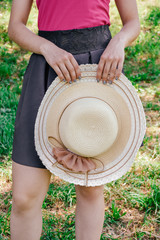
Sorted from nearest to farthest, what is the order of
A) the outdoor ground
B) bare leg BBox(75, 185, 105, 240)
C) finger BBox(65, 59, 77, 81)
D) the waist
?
finger BBox(65, 59, 77, 81), the waist, bare leg BBox(75, 185, 105, 240), the outdoor ground

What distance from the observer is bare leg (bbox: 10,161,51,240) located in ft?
5.39

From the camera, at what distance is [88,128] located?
1.66 m

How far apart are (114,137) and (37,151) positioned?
1.21ft

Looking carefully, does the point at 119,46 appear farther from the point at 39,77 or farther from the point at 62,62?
the point at 39,77

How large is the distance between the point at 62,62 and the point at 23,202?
684 mm

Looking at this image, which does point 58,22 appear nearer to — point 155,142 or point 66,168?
point 66,168

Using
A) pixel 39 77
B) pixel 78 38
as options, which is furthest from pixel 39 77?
pixel 78 38

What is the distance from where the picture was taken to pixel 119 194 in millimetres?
2891

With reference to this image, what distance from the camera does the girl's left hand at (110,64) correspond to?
5.24 feet

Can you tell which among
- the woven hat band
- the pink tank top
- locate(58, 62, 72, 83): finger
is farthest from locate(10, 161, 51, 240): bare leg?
the pink tank top

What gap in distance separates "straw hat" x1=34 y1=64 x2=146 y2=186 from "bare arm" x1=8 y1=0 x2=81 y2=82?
5cm

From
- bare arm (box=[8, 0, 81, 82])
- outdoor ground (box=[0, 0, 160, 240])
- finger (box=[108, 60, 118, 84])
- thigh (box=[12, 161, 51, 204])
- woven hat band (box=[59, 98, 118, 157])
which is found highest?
bare arm (box=[8, 0, 81, 82])

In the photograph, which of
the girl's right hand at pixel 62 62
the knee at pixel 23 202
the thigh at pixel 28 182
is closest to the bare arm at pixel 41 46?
the girl's right hand at pixel 62 62

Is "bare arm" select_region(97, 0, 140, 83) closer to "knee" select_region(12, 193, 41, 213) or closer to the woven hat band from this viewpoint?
the woven hat band
